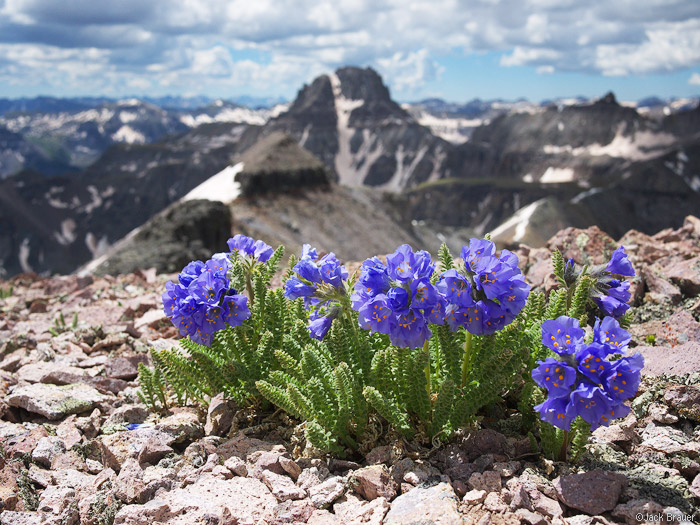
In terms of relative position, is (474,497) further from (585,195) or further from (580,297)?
(585,195)

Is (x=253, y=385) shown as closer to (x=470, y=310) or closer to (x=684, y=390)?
(x=470, y=310)

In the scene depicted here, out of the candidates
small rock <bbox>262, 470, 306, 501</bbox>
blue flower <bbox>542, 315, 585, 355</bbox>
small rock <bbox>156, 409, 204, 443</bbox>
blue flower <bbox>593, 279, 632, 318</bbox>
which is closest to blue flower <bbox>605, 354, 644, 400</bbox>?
blue flower <bbox>542, 315, 585, 355</bbox>

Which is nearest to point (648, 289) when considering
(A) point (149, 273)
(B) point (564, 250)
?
(B) point (564, 250)

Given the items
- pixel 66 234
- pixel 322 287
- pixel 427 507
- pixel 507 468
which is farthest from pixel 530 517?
pixel 66 234

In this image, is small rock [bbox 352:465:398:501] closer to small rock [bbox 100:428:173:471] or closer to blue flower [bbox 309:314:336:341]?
blue flower [bbox 309:314:336:341]

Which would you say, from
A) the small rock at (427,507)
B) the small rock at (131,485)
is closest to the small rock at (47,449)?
the small rock at (131,485)
